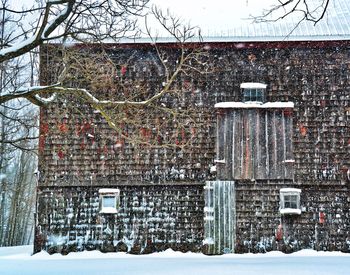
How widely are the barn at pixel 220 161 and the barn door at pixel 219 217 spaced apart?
1.1 inches

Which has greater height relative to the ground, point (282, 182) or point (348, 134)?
point (348, 134)

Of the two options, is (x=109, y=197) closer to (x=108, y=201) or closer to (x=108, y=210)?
(x=108, y=201)

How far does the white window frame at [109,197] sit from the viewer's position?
14293 millimetres

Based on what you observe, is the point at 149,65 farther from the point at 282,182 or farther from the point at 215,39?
the point at 282,182

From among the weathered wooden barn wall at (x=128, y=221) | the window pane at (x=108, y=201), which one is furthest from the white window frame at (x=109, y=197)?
the weathered wooden barn wall at (x=128, y=221)

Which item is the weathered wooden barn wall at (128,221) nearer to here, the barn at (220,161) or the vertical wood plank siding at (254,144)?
the barn at (220,161)

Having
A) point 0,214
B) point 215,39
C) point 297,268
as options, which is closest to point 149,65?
point 215,39

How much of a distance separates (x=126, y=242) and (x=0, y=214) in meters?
19.8

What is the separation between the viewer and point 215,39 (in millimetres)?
14711

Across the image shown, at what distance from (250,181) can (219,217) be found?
1266 mm

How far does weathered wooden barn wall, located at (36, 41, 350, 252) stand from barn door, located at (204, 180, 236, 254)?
19 cm

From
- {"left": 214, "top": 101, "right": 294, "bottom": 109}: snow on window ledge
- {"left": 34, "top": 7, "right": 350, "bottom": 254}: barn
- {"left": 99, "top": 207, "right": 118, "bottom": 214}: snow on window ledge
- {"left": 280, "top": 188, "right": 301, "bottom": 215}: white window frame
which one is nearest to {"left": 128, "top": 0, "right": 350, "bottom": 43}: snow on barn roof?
{"left": 34, "top": 7, "right": 350, "bottom": 254}: barn

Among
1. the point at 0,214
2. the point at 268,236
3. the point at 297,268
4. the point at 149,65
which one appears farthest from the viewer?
the point at 0,214

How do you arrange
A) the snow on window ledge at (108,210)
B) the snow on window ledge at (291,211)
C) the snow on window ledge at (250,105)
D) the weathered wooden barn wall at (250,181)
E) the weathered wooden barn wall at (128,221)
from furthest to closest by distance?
the snow on window ledge at (250,105) < the snow on window ledge at (108,210) < the weathered wooden barn wall at (128,221) < the weathered wooden barn wall at (250,181) < the snow on window ledge at (291,211)
